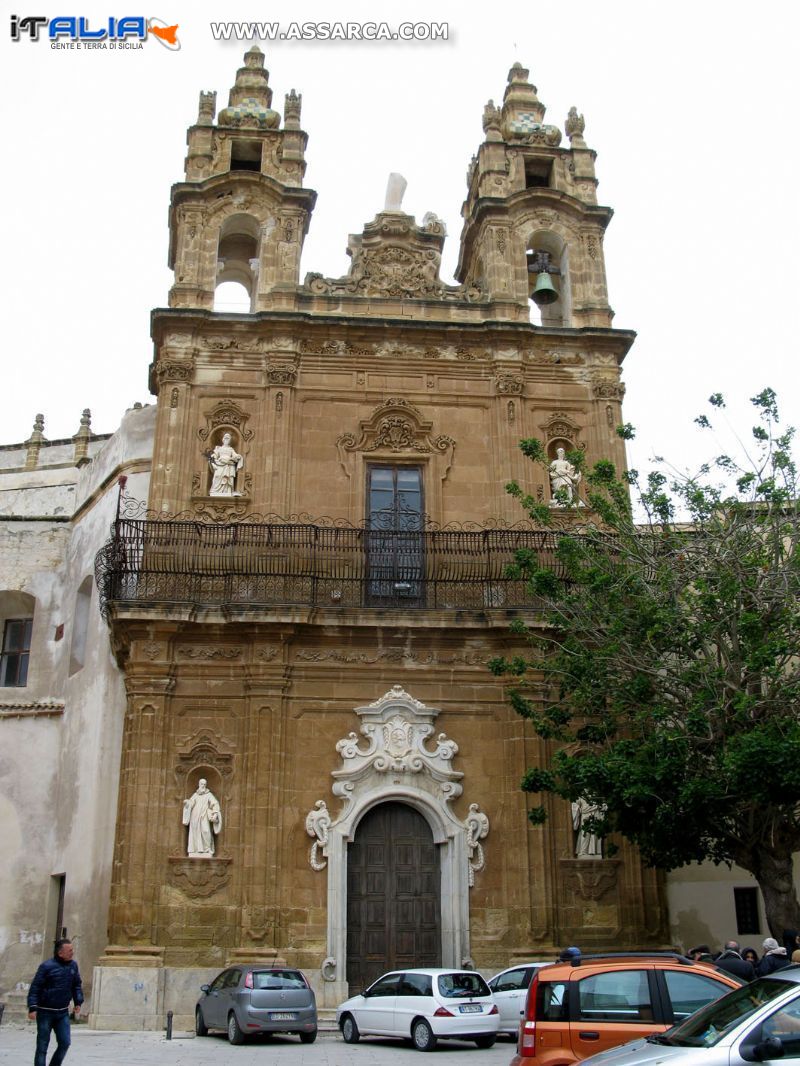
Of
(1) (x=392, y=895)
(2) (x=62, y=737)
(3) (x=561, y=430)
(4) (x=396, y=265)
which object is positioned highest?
(4) (x=396, y=265)

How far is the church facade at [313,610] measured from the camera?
18.3 m

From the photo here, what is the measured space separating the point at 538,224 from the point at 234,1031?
52.1 feet

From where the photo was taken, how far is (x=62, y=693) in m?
23.0

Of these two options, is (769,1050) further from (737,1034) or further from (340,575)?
(340,575)

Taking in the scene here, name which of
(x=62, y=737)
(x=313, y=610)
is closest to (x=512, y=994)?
(x=313, y=610)

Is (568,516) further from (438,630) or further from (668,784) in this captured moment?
(668,784)

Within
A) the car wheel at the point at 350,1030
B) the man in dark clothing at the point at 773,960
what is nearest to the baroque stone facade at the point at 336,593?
the car wheel at the point at 350,1030

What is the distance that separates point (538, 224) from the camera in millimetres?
23531

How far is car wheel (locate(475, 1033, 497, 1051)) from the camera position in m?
14.7

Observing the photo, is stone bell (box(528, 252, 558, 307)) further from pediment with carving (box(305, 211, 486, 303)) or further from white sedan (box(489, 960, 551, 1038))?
white sedan (box(489, 960, 551, 1038))

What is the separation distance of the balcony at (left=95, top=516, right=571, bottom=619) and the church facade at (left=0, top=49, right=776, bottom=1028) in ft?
0.19

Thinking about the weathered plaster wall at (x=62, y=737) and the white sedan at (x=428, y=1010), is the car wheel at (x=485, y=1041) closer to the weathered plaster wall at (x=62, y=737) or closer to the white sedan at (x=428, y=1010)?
the white sedan at (x=428, y=1010)

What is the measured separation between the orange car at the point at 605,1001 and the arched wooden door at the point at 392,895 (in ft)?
28.6

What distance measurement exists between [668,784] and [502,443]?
327 inches
